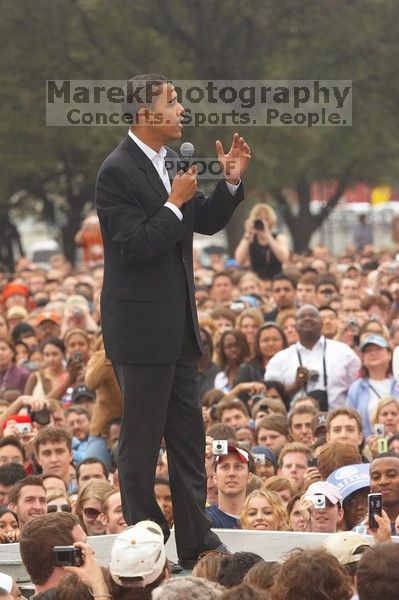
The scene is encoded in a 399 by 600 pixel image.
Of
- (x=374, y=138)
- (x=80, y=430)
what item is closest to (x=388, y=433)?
(x=80, y=430)

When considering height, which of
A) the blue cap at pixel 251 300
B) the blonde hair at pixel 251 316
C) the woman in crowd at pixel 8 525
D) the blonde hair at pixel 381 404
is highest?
the blue cap at pixel 251 300

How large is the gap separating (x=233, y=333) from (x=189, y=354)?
274 inches

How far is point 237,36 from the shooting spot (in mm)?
33750

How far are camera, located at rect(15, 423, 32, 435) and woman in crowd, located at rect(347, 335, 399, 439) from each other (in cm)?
256

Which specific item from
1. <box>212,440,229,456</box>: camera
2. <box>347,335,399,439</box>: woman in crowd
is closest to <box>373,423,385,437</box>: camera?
<box>347,335,399,439</box>: woman in crowd

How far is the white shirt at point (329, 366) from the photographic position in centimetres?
1393

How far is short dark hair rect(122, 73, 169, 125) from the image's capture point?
759cm

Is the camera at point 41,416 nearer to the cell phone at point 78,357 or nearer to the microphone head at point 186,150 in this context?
the cell phone at point 78,357

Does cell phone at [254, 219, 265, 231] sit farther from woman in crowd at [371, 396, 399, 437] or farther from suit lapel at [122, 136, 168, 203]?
suit lapel at [122, 136, 168, 203]

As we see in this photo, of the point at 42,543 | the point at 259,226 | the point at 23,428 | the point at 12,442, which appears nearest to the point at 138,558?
the point at 42,543

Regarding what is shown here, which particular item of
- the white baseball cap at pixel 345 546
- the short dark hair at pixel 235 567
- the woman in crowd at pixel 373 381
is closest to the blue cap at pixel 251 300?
the woman in crowd at pixel 373 381

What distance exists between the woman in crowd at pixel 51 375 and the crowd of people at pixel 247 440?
0.01 meters

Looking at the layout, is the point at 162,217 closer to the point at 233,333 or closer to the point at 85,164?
the point at 233,333

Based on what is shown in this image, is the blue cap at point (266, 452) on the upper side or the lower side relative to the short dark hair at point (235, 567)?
upper
